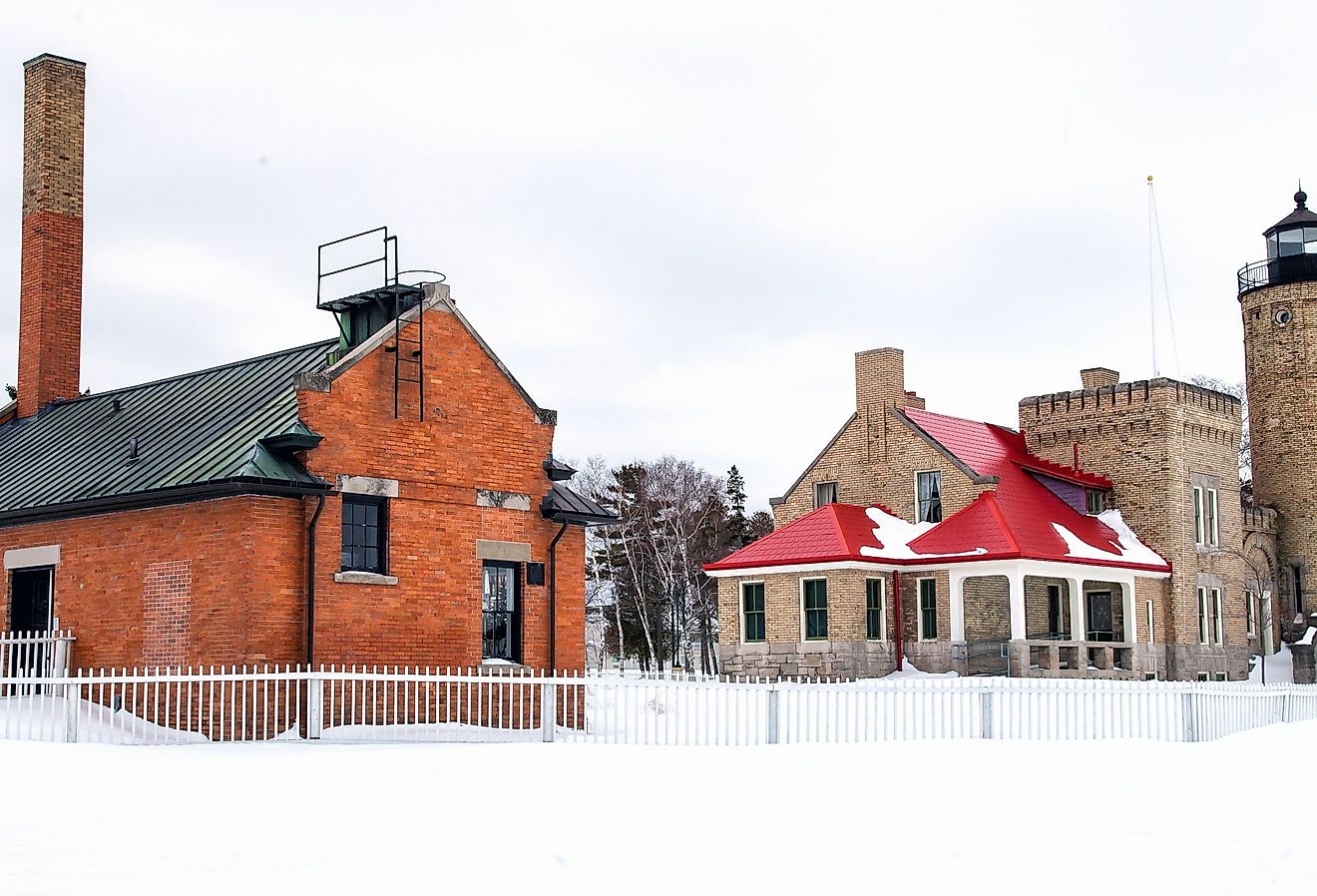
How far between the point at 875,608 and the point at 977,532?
10.9 feet

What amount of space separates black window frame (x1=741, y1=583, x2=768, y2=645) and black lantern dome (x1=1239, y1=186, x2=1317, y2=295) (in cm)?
2037

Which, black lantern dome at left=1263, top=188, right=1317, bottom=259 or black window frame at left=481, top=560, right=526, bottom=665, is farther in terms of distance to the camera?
black lantern dome at left=1263, top=188, right=1317, bottom=259

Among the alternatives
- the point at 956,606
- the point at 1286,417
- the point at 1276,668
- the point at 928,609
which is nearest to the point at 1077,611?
the point at 956,606

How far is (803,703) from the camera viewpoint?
20.4m

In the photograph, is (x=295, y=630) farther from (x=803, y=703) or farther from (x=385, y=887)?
(x=385, y=887)

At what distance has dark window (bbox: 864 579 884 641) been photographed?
38.1 meters

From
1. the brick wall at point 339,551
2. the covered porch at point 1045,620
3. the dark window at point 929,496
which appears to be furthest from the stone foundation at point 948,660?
the brick wall at point 339,551

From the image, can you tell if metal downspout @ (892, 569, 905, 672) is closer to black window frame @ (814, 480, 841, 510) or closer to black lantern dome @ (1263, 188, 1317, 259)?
black window frame @ (814, 480, 841, 510)

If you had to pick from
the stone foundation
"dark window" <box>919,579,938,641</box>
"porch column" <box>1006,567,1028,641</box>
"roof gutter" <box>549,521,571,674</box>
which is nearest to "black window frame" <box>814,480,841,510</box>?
"dark window" <box>919,579,938,641</box>

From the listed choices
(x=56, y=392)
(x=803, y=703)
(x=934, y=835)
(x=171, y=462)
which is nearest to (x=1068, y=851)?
(x=934, y=835)

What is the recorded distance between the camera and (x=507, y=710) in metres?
23.3

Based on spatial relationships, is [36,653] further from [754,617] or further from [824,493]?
[824,493]

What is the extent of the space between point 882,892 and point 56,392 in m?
23.9

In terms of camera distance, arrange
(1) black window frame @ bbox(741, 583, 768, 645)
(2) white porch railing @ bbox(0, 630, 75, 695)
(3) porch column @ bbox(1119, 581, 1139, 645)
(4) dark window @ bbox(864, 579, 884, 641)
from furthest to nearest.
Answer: (3) porch column @ bbox(1119, 581, 1139, 645) < (1) black window frame @ bbox(741, 583, 768, 645) < (4) dark window @ bbox(864, 579, 884, 641) < (2) white porch railing @ bbox(0, 630, 75, 695)
